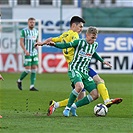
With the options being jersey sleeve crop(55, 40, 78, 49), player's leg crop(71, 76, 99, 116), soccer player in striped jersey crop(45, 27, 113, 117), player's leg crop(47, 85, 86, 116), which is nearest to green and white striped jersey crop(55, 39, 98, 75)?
soccer player in striped jersey crop(45, 27, 113, 117)

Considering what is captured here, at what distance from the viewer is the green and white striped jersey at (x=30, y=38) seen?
19.1 meters

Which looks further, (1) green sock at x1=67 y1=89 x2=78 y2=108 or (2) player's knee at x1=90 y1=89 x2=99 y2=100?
(2) player's knee at x1=90 y1=89 x2=99 y2=100

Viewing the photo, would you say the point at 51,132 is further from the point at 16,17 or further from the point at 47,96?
the point at 16,17

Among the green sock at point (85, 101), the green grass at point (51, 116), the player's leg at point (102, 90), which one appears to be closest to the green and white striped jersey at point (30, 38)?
the green grass at point (51, 116)

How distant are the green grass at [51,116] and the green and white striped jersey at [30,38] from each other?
1.12 meters

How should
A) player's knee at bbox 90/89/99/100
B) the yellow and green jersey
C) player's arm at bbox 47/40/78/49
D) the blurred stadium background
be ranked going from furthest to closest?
the blurred stadium background < the yellow and green jersey < player's knee at bbox 90/89/99/100 < player's arm at bbox 47/40/78/49

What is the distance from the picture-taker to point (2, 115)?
1207 cm

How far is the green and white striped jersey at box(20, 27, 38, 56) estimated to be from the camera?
1909cm

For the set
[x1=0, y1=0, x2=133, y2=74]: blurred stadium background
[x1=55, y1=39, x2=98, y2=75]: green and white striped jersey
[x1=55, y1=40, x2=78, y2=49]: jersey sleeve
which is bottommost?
[x1=0, y1=0, x2=133, y2=74]: blurred stadium background

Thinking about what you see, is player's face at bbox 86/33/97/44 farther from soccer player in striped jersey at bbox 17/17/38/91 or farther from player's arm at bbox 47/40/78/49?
soccer player in striped jersey at bbox 17/17/38/91

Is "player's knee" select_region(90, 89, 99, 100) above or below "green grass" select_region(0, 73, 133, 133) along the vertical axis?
above

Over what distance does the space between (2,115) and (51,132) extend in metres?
2.52

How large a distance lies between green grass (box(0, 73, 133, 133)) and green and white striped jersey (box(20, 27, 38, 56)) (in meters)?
1.12

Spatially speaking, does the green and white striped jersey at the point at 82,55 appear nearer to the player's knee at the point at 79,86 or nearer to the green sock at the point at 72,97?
the player's knee at the point at 79,86
